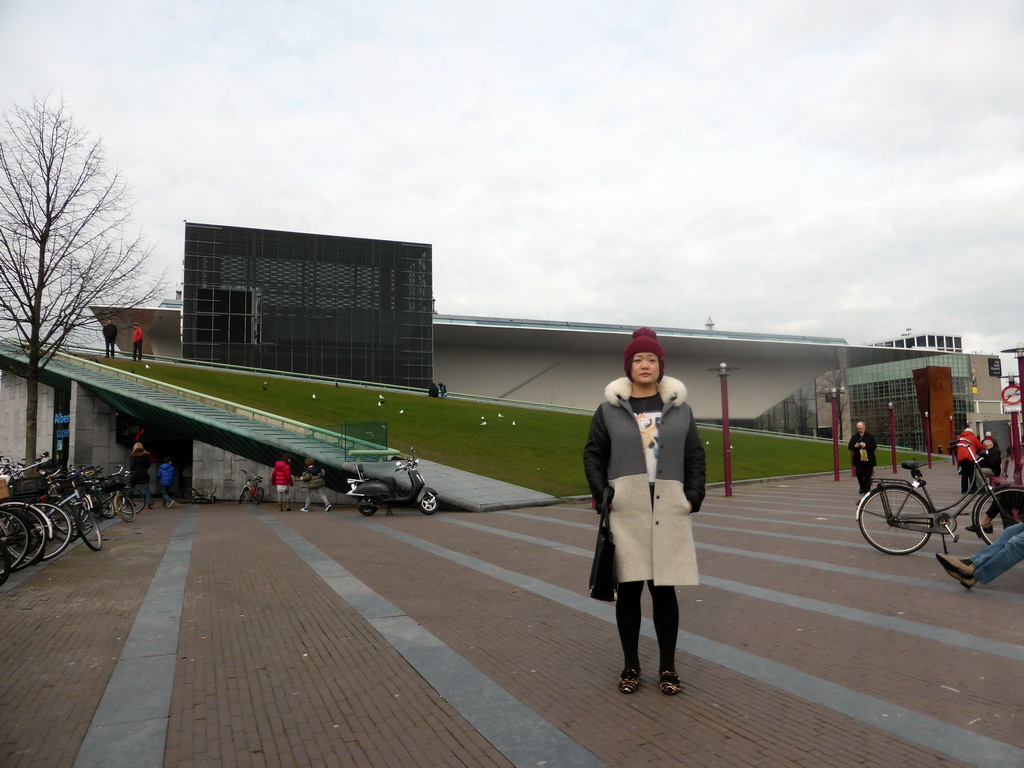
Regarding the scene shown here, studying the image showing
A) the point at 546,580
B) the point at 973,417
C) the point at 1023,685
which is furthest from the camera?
the point at 973,417

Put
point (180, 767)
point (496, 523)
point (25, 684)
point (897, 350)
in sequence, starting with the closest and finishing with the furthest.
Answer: point (180, 767) → point (25, 684) → point (496, 523) → point (897, 350)

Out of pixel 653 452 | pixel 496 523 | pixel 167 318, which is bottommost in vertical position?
pixel 496 523

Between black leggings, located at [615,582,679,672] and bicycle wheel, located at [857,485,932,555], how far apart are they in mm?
5422

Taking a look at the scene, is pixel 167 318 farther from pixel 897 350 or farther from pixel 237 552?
pixel 897 350

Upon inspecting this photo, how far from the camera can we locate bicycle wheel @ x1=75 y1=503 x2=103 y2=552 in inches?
401

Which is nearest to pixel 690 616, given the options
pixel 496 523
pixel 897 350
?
pixel 496 523

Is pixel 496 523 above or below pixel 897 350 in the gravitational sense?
below

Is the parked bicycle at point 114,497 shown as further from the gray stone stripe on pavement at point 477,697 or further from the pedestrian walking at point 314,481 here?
the gray stone stripe on pavement at point 477,697

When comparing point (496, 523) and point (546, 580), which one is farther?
point (496, 523)

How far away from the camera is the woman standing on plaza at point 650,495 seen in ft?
12.8

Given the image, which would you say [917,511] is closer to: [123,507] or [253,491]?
[123,507]

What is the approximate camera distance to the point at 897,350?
80000mm

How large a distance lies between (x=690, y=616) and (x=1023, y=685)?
2.21 meters

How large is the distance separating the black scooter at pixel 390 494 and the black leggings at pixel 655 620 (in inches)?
479
